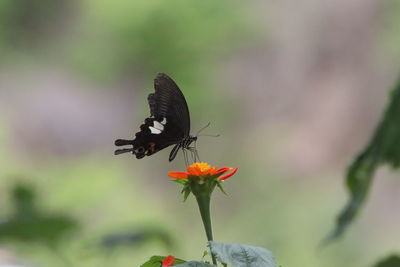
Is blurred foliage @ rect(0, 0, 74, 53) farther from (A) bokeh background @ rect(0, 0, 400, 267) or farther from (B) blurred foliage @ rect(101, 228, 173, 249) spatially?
(B) blurred foliage @ rect(101, 228, 173, 249)

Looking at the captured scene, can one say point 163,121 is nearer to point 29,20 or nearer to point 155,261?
point 155,261

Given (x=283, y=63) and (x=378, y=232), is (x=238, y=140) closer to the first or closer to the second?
(x=283, y=63)

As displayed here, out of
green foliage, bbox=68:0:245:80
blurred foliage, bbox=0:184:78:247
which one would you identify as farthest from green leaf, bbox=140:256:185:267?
green foliage, bbox=68:0:245:80

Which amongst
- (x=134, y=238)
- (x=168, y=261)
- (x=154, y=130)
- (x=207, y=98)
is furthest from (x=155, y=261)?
(x=207, y=98)

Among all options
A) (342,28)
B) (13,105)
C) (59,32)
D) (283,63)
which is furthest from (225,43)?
(13,105)

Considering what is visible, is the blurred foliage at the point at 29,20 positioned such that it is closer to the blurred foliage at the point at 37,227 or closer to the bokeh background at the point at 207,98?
the bokeh background at the point at 207,98
